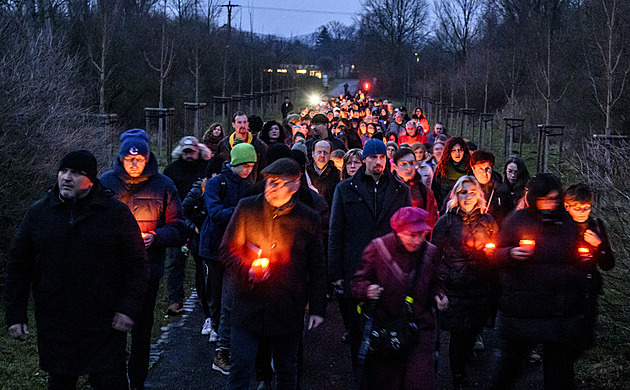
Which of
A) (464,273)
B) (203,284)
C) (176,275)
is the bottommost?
(176,275)

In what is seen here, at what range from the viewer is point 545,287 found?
16.6ft

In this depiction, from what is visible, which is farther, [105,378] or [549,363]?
[549,363]

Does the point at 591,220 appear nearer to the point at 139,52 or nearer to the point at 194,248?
the point at 194,248

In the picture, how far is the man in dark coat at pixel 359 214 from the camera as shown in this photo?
624 centimetres

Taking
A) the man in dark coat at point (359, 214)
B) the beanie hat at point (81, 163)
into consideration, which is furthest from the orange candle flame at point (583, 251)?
the beanie hat at point (81, 163)

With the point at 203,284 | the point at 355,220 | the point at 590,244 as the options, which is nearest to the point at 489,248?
the point at 590,244

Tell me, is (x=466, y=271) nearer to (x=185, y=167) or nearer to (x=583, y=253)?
(x=583, y=253)

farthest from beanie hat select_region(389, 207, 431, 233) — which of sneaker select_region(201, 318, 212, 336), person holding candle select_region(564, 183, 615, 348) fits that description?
sneaker select_region(201, 318, 212, 336)

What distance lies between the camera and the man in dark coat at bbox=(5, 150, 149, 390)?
14.5 ft

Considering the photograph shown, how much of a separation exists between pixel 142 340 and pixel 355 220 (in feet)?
6.58

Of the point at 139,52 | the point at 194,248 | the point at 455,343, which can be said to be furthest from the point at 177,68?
the point at 455,343

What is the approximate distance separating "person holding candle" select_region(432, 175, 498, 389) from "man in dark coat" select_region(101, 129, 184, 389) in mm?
2310

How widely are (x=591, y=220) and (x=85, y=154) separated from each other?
12.4 feet

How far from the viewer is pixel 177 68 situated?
33.6 metres
